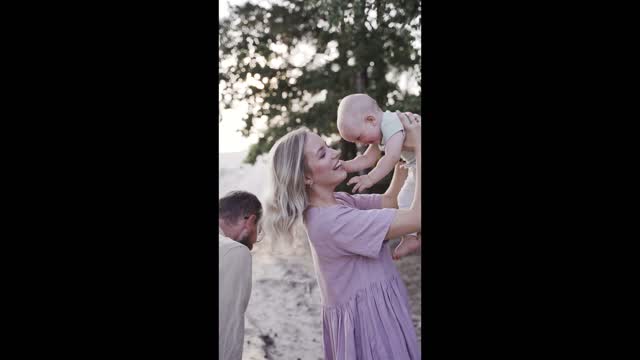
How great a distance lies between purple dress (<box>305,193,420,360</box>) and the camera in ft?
5.87

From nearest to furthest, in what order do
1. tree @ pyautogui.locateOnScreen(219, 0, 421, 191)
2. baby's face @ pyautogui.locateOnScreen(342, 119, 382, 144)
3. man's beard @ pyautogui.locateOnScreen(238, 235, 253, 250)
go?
1. baby's face @ pyautogui.locateOnScreen(342, 119, 382, 144)
2. man's beard @ pyautogui.locateOnScreen(238, 235, 253, 250)
3. tree @ pyautogui.locateOnScreen(219, 0, 421, 191)

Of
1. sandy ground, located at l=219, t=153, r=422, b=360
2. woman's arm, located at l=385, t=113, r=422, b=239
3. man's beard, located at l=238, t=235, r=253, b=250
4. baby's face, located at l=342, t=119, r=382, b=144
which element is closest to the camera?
woman's arm, located at l=385, t=113, r=422, b=239

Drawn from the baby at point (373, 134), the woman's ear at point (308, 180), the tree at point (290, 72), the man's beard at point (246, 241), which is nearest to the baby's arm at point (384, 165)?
the baby at point (373, 134)

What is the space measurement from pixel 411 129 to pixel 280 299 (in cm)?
352

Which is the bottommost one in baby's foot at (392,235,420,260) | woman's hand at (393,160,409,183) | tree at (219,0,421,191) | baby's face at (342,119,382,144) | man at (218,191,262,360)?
man at (218,191,262,360)

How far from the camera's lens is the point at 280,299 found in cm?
514

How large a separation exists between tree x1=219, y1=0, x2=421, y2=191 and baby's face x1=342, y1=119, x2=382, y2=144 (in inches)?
108

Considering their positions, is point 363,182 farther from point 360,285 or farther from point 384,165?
point 360,285

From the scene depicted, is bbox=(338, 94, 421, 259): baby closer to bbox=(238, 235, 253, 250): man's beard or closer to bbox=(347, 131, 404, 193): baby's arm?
bbox=(347, 131, 404, 193): baby's arm

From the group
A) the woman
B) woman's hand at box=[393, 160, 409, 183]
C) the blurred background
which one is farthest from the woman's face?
the blurred background
